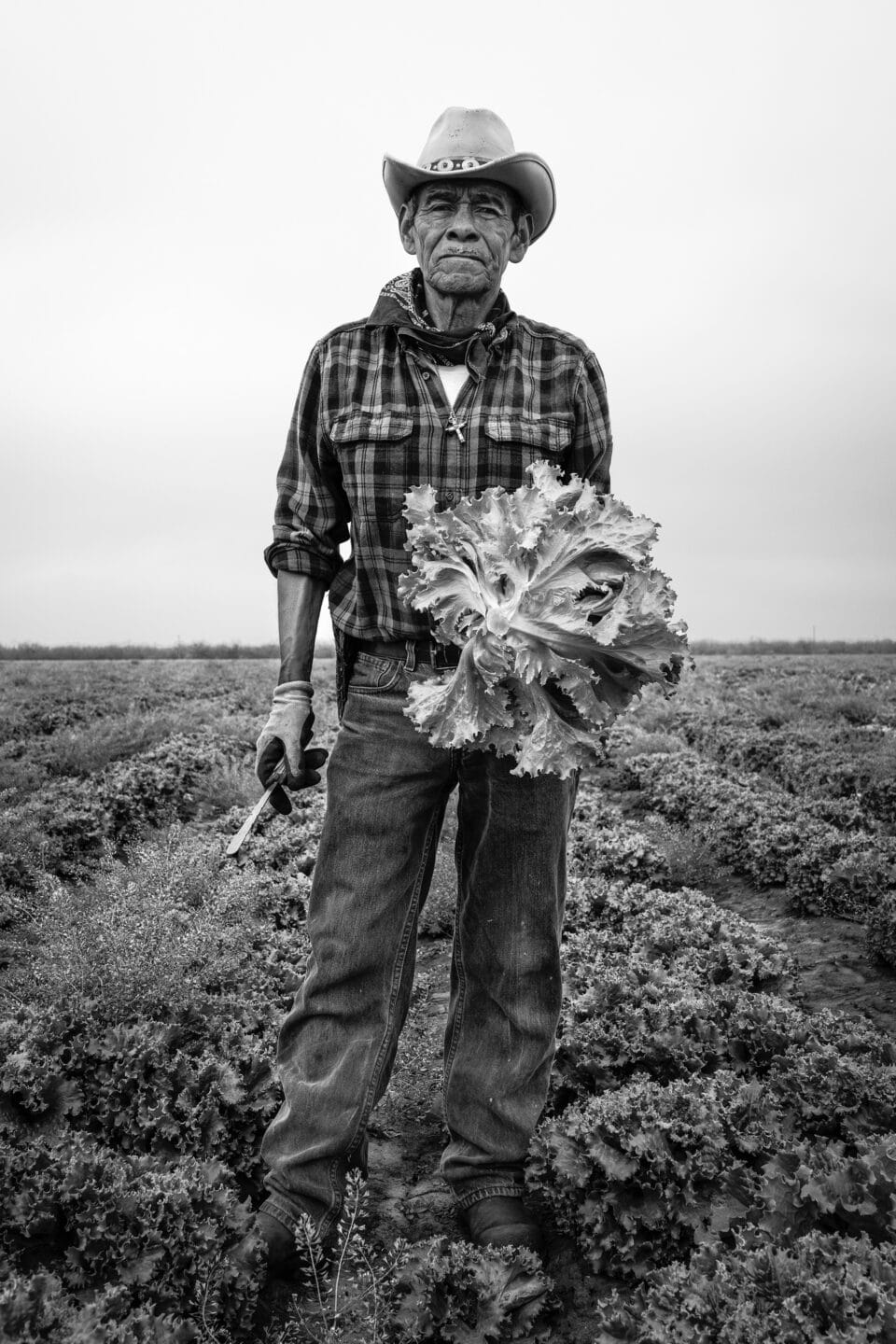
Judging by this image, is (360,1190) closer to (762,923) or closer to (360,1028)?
(360,1028)

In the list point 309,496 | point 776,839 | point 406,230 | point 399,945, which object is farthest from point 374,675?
point 776,839

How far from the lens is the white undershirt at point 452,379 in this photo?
3328mm

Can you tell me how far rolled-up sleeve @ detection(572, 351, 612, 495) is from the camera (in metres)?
3.40

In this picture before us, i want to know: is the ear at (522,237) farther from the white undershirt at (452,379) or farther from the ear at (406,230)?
the white undershirt at (452,379)

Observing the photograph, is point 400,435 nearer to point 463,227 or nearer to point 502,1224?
point 463,227

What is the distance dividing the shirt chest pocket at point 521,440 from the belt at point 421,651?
0.62 meters

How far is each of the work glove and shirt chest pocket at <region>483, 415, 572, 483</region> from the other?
107cm

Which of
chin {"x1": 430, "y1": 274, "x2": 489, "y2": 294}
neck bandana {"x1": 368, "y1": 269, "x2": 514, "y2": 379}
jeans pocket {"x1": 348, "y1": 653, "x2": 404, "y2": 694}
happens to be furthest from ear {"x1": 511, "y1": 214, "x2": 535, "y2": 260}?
jeans pocket {"x1": 348, "y1": 653, "x2": 404, "y2": 694}

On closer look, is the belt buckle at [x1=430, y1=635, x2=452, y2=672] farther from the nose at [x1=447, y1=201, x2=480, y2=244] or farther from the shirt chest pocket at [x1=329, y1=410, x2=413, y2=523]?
the nose at [x1=447, y1=201, x2=480, y2=244]

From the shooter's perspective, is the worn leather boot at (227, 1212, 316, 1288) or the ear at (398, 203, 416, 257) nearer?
the worn leather boot at (227, 1212, 316, 1288)

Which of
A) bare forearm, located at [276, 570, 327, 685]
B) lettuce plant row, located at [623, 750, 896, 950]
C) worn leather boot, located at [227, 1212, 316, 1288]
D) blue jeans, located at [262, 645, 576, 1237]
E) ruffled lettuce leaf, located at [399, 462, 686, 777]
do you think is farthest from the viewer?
lettuce plant row, located at [623, 750, 896, 950]

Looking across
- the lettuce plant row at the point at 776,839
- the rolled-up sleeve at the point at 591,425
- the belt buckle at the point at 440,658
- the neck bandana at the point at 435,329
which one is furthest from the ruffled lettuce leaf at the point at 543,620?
the lettuce plant row at the point at 776,839

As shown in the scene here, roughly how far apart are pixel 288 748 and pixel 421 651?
24.4 inches

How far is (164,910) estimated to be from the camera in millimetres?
5426
